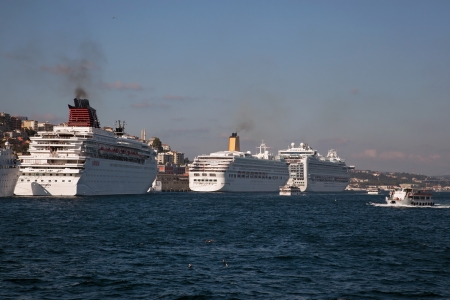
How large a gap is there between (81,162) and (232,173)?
69045mm

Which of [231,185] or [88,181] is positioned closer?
[88,181]

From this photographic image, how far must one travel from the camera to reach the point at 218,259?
111ft

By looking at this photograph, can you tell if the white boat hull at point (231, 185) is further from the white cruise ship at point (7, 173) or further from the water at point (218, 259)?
the water at point (218, 259)

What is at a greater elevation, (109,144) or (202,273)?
(109,144)

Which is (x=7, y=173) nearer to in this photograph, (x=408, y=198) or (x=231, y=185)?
(x=408, y=198)

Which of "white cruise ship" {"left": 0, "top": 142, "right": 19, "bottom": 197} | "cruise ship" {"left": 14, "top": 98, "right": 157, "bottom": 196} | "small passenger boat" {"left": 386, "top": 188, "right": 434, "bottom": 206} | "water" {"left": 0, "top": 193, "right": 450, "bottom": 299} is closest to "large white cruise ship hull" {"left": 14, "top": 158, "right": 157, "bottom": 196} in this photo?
"cruise ship" {"left": 14, "top": 98, "right": 157, "bottom": 196}

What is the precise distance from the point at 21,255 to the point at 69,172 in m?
59.1

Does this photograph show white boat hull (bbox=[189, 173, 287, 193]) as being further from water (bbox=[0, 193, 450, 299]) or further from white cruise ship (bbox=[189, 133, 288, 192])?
water (bbox=[0, 193, 450, 299])

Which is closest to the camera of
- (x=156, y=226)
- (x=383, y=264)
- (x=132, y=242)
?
(x=383, y=264)

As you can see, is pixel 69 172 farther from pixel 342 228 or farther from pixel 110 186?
pixel 342 228

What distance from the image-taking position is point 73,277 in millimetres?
28281

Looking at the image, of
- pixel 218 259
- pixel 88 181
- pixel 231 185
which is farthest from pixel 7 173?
pixel 231 185

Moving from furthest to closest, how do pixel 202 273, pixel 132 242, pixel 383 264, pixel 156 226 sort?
1. pixel 156 226
2. pixel 132 242
3. pixel 383 264
4. pixel 202 273

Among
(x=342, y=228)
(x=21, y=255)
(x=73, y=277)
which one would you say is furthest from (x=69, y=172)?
(x=73, y=277)
